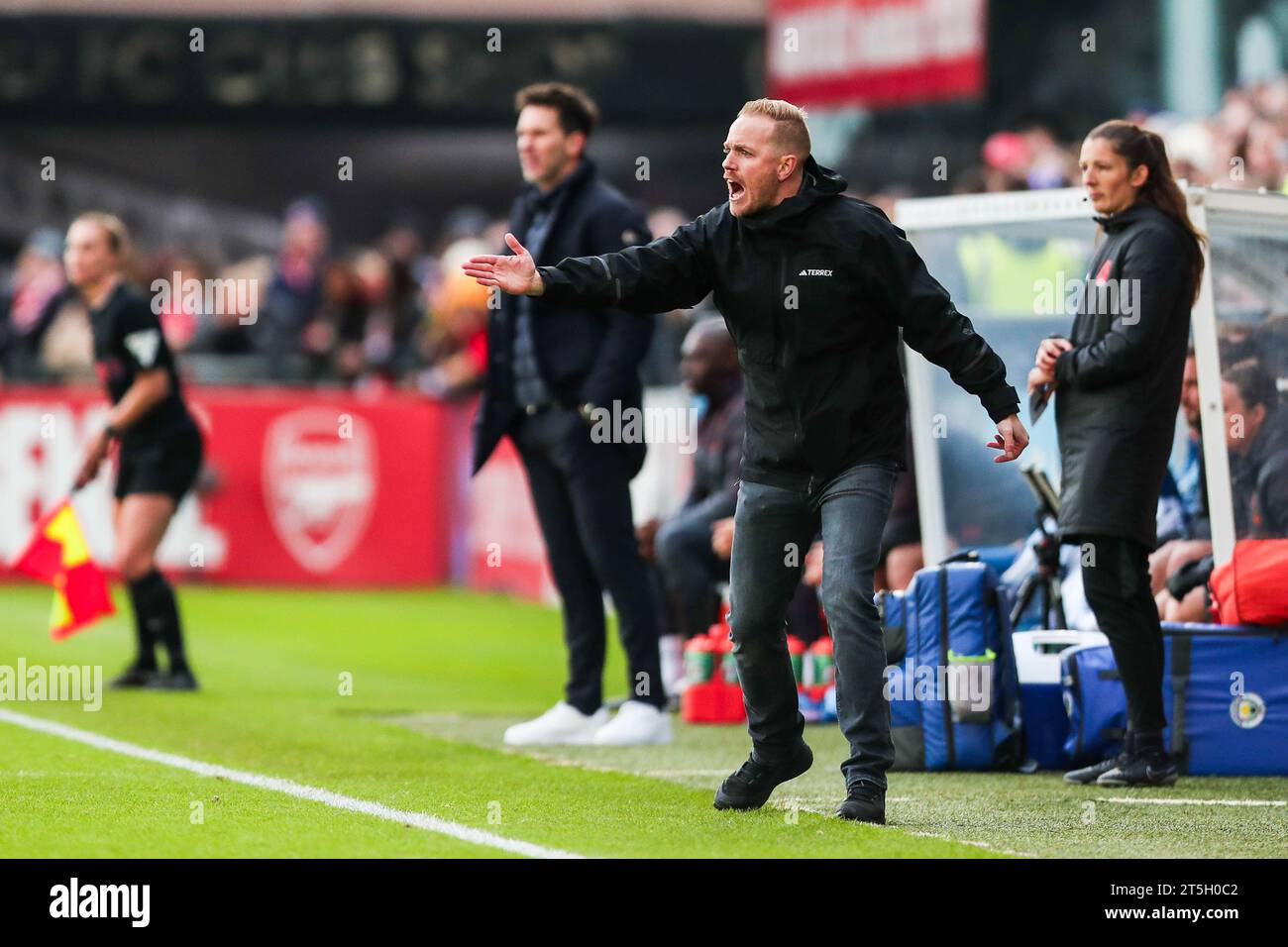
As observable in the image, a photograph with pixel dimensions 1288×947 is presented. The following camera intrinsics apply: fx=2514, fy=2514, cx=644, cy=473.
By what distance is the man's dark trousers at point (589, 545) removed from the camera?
9.59 m

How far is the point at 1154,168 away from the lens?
27.6 ft

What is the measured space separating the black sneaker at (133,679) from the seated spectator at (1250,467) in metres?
4.80

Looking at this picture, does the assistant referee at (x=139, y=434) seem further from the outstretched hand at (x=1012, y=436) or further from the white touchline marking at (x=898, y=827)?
the outstretched hand at (x=1012, y=436)

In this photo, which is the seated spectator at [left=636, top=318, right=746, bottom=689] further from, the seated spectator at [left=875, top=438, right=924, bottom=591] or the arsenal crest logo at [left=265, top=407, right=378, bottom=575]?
the arsenal crest logo at [left=265, top=407, right=378, bottom=575]

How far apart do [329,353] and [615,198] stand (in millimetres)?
9937

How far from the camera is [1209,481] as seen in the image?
30.5 feet

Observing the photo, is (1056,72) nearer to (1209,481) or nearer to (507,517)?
(507,517)

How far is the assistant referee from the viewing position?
37.9 ft

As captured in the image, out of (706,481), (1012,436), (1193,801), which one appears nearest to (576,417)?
(706,481)

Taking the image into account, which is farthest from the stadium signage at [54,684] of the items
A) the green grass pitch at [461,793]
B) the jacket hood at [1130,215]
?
the jacket hood at [1130,215]

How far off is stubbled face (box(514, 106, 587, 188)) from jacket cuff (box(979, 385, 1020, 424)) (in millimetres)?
2926

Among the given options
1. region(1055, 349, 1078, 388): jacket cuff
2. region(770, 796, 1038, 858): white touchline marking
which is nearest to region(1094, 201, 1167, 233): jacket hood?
region(1055, 349, 1078, 388): jacket cuff

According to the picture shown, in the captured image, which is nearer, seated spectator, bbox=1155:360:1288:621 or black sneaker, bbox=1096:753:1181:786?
black sneaker, bbox=1096:753:1181:786
